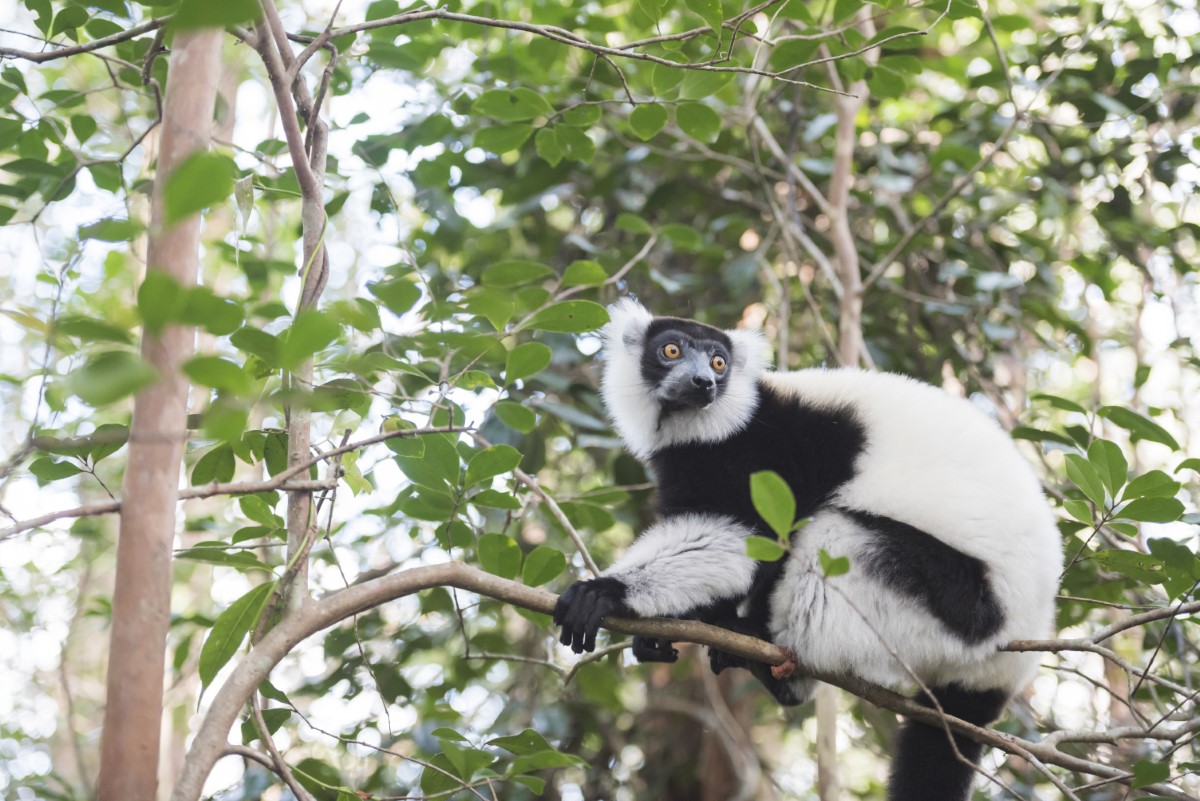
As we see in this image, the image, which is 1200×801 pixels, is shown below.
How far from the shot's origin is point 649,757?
709 centimetres

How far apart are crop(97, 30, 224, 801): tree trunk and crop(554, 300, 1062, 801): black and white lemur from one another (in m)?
1.46

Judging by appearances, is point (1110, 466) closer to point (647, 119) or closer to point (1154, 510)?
point (1154, 510)

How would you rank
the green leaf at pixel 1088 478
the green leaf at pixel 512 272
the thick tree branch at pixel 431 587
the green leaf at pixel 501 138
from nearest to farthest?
the thick tree branch at pixel 431 587
the green leaf at pixel 1088 478
the green leaf at pixel 512 272
the green leaf at pixel 501 138

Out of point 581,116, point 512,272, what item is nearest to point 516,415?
point 512,272

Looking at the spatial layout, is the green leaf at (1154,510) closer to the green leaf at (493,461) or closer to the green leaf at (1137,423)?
the green leaf at (1137,423)

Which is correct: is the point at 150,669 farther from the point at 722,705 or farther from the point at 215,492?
the point at 722,705

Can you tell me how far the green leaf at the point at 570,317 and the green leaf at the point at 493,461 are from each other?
40cm

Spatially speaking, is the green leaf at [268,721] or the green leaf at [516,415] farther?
the green leaf at [516,415]

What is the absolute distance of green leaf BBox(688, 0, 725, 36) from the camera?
3066 mm

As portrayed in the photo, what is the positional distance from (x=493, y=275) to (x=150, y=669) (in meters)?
2.47

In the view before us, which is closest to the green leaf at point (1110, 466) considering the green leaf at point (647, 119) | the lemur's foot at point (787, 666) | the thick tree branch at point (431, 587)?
the thick tree branch at point (431, 587)

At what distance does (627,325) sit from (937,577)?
2.04 metres

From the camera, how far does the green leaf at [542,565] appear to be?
313cm

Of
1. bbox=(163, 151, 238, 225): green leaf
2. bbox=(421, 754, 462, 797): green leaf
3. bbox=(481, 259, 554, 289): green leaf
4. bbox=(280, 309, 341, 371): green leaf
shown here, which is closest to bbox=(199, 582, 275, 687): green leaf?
bbox=(421, 754, 462, 797): green leaf
